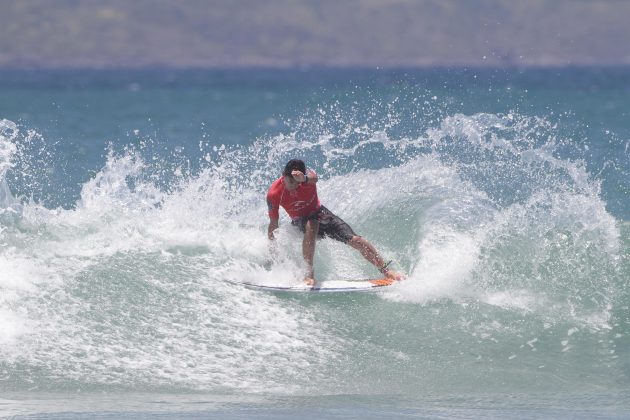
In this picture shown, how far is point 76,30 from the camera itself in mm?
118562

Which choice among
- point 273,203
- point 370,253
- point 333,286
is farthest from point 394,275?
point 273,203

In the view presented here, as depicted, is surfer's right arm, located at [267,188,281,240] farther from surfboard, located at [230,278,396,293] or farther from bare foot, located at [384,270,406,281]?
bare foot, located at [384,270,406,281]

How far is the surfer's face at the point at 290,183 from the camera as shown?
11694 millimetres

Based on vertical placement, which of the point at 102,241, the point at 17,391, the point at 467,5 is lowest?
the point at 17,391

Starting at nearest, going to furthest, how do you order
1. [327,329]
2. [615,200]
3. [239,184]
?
[327,329] < [239,184] < [615,200]

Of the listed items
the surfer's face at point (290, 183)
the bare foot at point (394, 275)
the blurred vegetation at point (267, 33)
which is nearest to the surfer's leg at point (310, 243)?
the surfer's face at point (290, 183)

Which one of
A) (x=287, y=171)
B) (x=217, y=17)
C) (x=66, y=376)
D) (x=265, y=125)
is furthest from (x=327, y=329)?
(x=217, y=17)

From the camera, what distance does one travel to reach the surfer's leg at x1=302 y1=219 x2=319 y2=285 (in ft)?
39.5

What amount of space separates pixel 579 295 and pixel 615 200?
25.8ft

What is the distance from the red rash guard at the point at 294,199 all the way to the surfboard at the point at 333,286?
769mm

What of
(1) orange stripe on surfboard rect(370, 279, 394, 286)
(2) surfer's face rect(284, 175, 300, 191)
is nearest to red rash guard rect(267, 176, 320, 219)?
(2) surfer's face rect(284, 175, 300, 191)

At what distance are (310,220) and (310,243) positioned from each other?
0.25 meters

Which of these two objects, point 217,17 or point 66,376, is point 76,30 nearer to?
point 217,17

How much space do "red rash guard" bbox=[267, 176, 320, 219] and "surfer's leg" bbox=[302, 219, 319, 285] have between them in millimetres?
137
